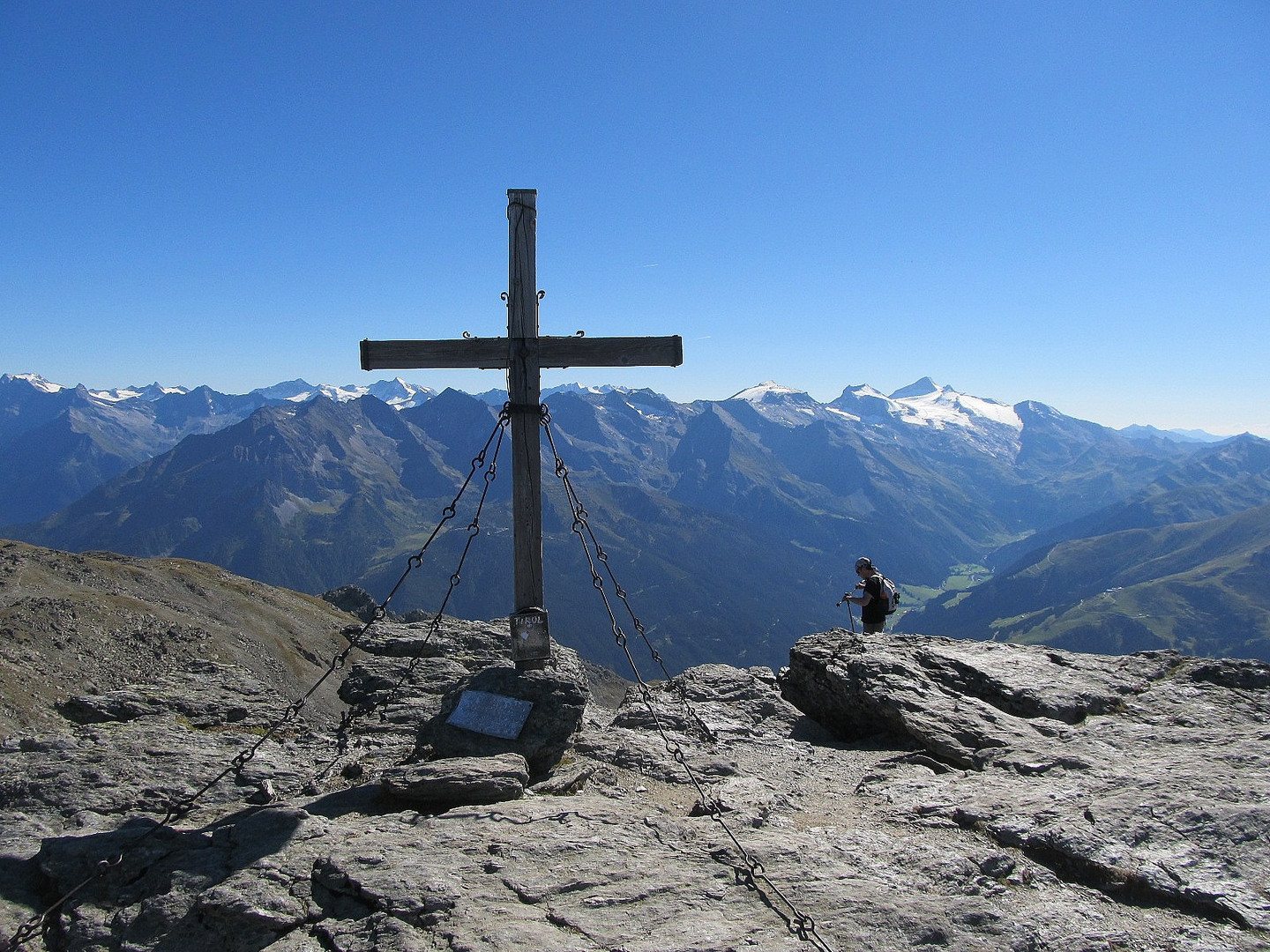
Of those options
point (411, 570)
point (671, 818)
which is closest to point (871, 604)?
point (671, 818)

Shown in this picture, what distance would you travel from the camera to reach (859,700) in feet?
43.4

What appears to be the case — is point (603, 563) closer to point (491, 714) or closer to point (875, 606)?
point (491, 714)

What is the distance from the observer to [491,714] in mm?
10531

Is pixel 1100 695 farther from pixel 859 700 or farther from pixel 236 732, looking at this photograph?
pixel 236 732

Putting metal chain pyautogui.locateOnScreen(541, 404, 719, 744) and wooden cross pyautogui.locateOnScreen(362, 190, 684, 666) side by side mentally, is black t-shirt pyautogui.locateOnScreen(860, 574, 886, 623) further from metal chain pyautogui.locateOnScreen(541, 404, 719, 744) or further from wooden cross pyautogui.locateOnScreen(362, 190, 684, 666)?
wooden cross pyautogui.locateOnScreen(362, 190, 684, 666)

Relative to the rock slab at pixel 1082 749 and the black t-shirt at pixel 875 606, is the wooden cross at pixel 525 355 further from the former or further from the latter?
the black t-shirt at pixel 875 606

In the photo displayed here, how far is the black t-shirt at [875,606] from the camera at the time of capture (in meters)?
17.1

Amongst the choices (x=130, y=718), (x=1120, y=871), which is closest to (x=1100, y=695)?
(x=1120, y=871)

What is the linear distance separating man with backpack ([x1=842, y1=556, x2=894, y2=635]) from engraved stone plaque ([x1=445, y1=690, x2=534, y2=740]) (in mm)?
9167

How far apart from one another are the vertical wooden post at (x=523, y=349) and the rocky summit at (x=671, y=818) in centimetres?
273

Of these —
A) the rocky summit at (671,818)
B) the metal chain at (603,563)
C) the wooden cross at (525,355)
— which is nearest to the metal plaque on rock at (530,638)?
the wooden cross at (525,355)

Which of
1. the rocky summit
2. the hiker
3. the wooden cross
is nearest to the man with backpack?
the hiker

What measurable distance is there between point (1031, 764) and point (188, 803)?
37.7 feet

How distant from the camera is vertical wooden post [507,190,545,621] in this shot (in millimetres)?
11227
